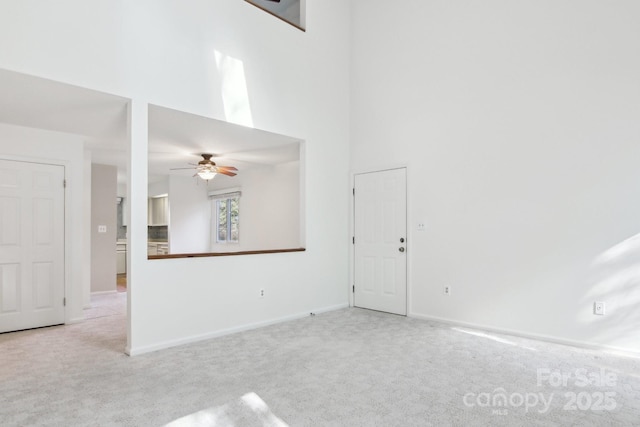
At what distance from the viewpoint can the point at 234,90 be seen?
412 centimetres

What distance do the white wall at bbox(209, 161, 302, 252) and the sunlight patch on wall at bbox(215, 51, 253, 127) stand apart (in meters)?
2.36

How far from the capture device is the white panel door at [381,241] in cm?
492

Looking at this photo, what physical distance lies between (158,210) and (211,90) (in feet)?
22.0

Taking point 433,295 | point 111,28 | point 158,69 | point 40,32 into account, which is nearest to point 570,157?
point 433,295

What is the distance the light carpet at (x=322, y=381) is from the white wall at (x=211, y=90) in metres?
0.49

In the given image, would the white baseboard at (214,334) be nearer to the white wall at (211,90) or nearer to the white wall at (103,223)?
the white wall at (211,90)

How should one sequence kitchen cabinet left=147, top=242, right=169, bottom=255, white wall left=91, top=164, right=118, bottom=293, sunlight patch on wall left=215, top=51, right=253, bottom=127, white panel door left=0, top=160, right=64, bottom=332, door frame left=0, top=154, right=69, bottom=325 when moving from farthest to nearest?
1. kitchen cabinet left=147, top=242, right=169, bottom=255
2. white wall left=91, top=164, right=118, bottom=293
3. door frame left=0, top=154, right=69, bottom=325
4. white panel door left=0, top=160, right=64, bottom=332
5. sunlight patch on wall left=215, top=51, right=253, bottom=127

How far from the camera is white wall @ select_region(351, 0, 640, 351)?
3.42 meters

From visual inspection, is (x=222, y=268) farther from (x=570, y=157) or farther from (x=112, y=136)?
(x=570, y=157)

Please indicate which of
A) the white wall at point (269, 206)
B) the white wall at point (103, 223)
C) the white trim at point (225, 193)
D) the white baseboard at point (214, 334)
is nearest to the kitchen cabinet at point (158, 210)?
the white trim at point (225, 193)

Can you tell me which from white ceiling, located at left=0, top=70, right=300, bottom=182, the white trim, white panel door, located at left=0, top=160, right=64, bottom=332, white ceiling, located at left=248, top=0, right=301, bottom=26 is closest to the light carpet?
white panel door, located at left=0, top=160, right=64, bottom=332

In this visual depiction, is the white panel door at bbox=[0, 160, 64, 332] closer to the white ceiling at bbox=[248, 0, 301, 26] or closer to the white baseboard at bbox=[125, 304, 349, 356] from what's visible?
the white baseboard at bbox=[125, 304, 349, 356]

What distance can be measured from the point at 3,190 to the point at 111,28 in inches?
93.7

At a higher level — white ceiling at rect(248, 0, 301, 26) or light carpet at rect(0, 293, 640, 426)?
white ceiling at rect(248, 0, 301, 26)
